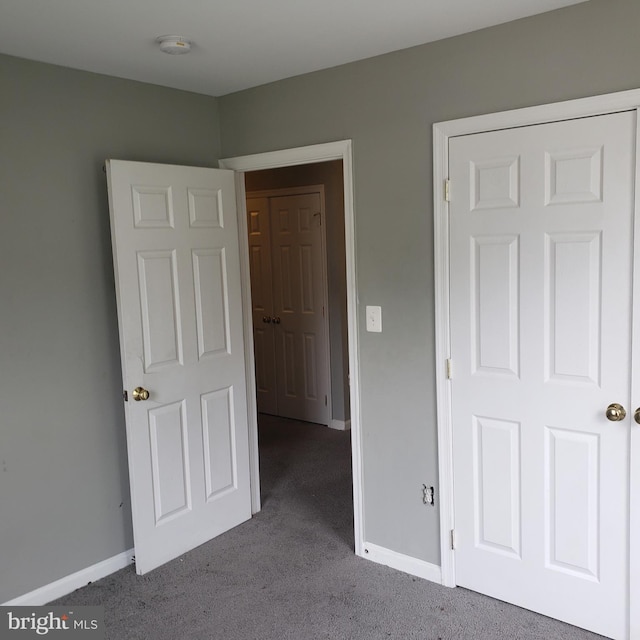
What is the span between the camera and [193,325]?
10.1 ft

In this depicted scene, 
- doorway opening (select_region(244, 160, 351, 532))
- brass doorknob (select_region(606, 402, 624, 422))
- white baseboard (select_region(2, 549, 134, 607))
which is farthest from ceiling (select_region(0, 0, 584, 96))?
white baseboard (select_region(2, 549, 134, 607))

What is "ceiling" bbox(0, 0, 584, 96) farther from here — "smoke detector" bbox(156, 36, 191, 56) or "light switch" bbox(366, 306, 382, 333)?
"light switch" bbox(366, 306, 382, 333)

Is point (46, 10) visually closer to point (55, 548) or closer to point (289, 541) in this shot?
point (55, 548)

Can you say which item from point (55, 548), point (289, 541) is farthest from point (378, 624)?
point (55, 548)

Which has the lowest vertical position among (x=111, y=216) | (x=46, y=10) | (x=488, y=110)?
(x=111, y=216)

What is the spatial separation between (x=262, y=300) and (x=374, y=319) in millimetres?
2730

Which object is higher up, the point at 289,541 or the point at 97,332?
the point at 97,332

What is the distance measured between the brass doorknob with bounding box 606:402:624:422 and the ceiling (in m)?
1.44

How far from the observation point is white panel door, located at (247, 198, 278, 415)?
209 inches

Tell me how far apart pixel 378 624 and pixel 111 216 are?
209cm

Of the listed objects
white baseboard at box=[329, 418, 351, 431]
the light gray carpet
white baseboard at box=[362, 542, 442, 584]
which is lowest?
the light gray carpet

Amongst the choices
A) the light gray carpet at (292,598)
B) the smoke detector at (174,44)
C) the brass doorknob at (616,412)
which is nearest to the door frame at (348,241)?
the light gray carpet at (292,598)

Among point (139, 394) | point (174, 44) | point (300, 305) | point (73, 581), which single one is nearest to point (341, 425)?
point (300, 305)

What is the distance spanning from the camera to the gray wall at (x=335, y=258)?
491 cm
